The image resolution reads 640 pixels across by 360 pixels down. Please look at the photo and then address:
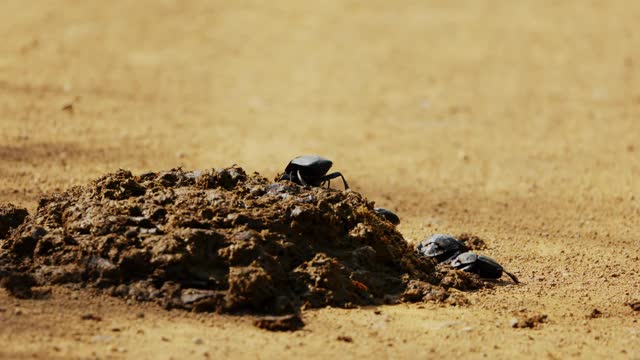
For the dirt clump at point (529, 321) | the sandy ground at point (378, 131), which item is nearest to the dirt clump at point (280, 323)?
the sandy ground at point (378, 131)

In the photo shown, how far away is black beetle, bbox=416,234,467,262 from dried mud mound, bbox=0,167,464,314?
31 centimetres

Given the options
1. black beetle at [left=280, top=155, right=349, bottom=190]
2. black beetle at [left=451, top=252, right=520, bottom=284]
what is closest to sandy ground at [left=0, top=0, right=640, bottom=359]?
black beetle at [left=451, top=252, right=520, bottom=284]

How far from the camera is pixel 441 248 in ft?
22.1

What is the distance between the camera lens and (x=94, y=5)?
50.7 ft

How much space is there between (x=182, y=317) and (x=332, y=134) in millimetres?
5900

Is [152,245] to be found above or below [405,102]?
below

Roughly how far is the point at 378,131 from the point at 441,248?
4641mm

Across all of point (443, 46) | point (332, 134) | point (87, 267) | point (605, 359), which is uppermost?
point (443, 46)

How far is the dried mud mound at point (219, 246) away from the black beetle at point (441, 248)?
312mm

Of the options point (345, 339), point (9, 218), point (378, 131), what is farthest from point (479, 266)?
point (378, 131)

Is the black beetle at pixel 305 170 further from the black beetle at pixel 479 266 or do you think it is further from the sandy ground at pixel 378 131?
the sandy ground at pixel 378 131

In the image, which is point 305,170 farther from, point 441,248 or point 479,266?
point 479,266

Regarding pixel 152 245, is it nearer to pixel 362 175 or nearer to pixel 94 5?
pixel 362 175

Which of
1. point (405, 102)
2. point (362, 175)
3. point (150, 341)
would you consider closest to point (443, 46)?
point (405, 102)
